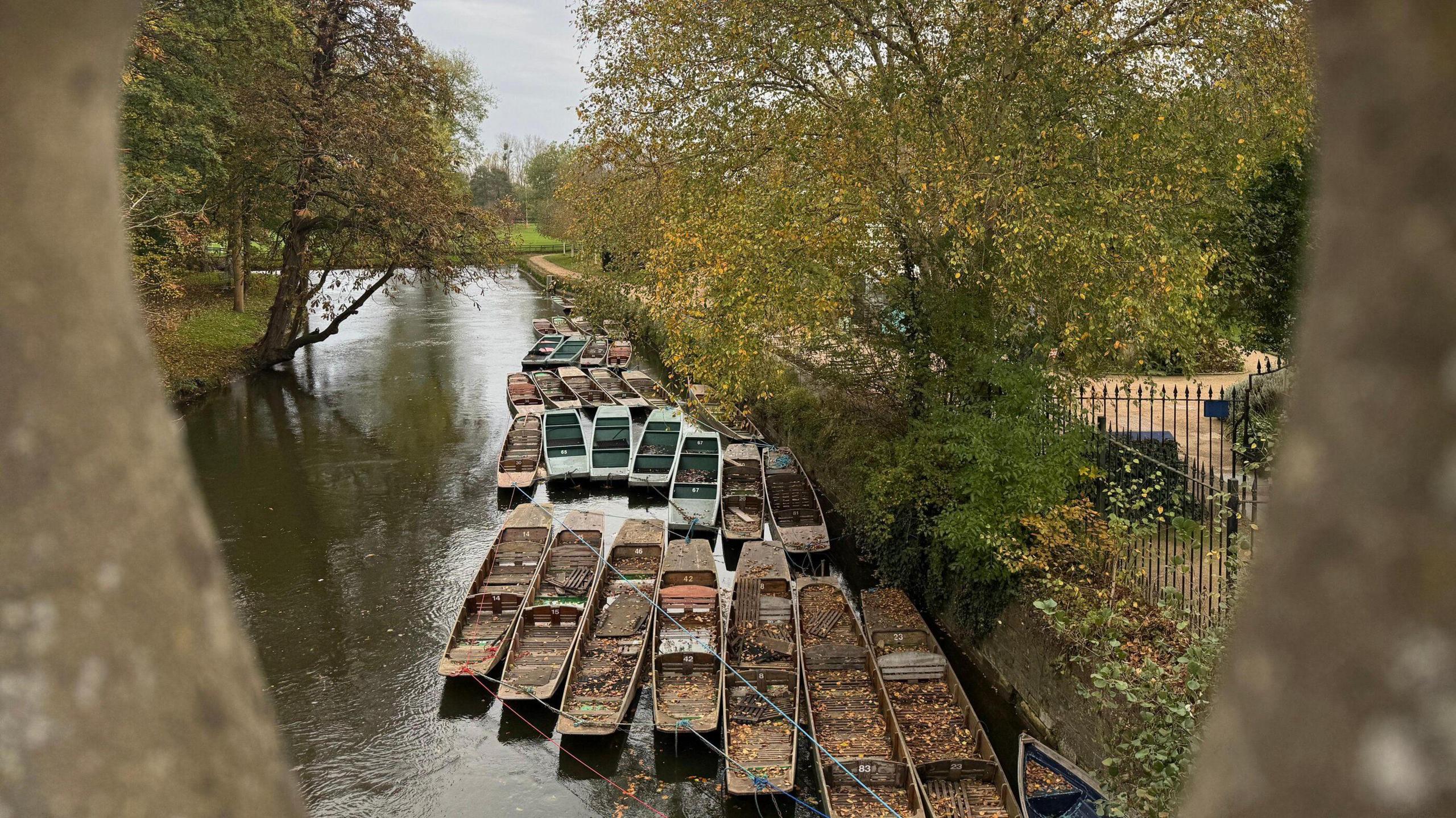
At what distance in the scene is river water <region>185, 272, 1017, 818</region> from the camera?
38.4 feet

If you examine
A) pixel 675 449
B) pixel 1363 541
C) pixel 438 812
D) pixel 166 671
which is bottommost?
pixel 438 812

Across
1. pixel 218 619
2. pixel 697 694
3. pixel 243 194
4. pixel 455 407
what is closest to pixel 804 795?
pixel 697 694

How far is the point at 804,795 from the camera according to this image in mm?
11188

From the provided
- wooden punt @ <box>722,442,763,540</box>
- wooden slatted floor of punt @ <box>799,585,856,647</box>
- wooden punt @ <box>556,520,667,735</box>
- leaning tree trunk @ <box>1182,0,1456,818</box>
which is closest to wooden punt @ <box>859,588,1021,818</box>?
wooden slatted floor of punt @ <box>799,585,856,647</box>

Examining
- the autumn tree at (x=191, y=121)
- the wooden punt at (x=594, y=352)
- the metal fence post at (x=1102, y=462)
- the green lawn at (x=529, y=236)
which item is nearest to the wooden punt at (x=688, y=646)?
the metal fence post at (x=1102, y=462)

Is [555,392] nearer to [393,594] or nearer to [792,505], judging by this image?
[792,505]

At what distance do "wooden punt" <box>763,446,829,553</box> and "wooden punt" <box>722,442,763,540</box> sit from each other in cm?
25

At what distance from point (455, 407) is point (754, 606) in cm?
1824

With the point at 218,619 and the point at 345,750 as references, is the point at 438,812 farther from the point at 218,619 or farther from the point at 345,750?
the point at 218,619

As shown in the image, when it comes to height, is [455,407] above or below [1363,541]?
below

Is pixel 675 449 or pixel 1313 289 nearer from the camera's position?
pixel 1313 289

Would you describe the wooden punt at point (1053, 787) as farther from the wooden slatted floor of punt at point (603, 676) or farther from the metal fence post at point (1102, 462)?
the wooden slatted floor of punt at point (603, 676)

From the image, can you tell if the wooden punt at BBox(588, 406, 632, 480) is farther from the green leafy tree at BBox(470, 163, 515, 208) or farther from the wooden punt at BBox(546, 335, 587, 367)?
the green leafy tree at BBox(470, 163, 515, 208)

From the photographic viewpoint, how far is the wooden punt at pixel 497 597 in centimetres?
1366
